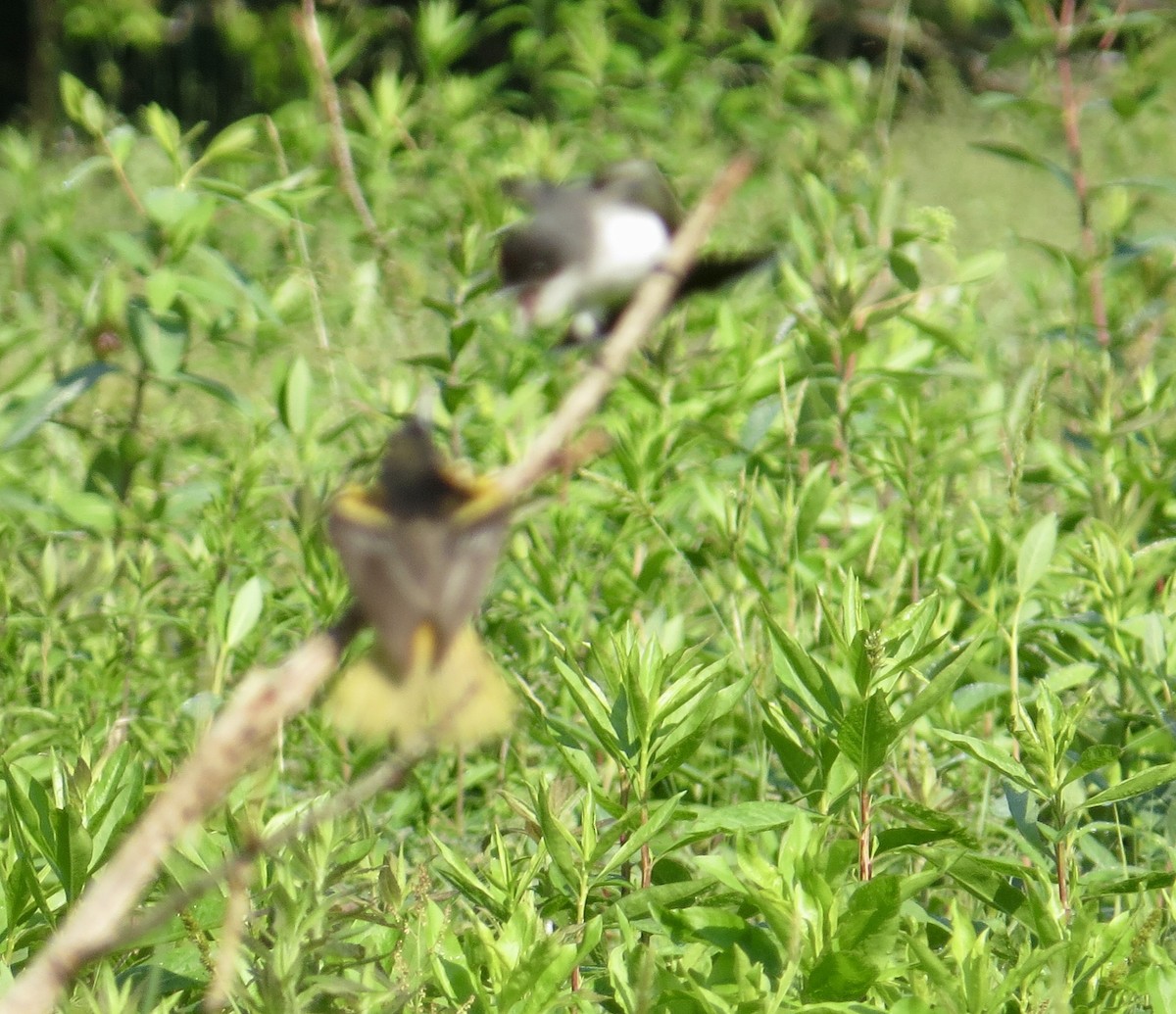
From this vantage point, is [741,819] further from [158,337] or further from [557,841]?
[158,337]

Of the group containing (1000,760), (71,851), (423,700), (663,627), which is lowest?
(663,627)

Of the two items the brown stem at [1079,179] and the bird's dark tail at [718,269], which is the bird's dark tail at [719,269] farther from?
the brown stem at [1079,179]

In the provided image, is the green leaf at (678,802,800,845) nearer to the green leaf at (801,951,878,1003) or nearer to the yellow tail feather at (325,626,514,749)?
the green leaf at (801,951,878,1003)

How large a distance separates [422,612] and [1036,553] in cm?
124

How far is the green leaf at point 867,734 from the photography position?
47.4 inches

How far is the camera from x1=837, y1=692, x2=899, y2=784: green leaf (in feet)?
3.95

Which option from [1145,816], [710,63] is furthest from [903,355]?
[710,63]

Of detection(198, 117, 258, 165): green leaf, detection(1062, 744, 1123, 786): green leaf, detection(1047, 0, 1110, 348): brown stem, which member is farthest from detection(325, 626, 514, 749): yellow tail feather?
detection(1047, 0, 1110, 348): brown stem

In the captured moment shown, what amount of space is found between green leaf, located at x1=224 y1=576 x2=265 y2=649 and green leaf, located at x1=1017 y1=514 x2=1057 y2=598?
93 centimetres

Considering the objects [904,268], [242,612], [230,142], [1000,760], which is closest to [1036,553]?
[1000,760]

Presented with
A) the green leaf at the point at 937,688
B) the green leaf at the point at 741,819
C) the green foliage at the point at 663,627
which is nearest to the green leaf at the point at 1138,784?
the green foliage at the point at 663,627

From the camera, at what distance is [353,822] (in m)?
1.29

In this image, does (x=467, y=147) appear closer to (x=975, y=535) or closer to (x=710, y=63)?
(x=710, y=63)

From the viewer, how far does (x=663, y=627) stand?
5.98ft
